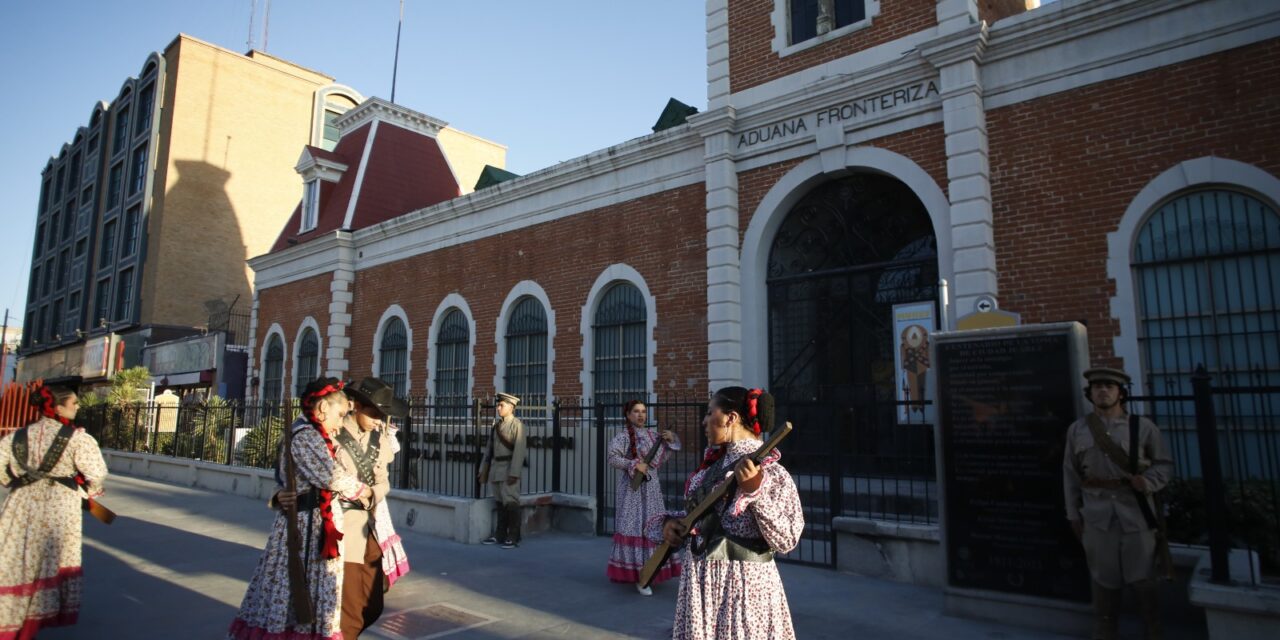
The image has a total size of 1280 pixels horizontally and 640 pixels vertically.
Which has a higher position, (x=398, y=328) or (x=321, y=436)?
(x=398, y=328)

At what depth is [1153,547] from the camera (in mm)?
5098

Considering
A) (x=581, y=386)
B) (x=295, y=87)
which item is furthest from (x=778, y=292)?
(x=295, y=87)

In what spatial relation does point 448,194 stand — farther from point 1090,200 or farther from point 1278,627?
point 1278,627

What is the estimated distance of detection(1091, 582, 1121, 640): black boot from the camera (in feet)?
17.1

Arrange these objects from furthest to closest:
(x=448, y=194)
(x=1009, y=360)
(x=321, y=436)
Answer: (x=448, y=194) → (x=1009, y=360) → (x=321, y=436)

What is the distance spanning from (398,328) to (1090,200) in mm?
15925

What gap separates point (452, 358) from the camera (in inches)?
714

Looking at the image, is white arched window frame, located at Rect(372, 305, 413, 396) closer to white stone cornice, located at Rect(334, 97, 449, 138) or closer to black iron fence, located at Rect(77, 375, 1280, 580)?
black iron fence, located at Rect(77, 375, 1280, 580)

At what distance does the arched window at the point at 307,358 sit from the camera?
2162 cm

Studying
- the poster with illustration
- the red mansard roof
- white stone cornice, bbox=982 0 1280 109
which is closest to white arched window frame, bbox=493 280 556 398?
the red mansard roof

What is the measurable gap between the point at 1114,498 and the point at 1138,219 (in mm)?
5243

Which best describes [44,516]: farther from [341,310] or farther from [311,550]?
[341,310]

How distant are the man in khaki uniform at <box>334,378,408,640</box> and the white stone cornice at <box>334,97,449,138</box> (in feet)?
66.8

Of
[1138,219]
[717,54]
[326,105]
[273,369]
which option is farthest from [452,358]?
[326,105]
